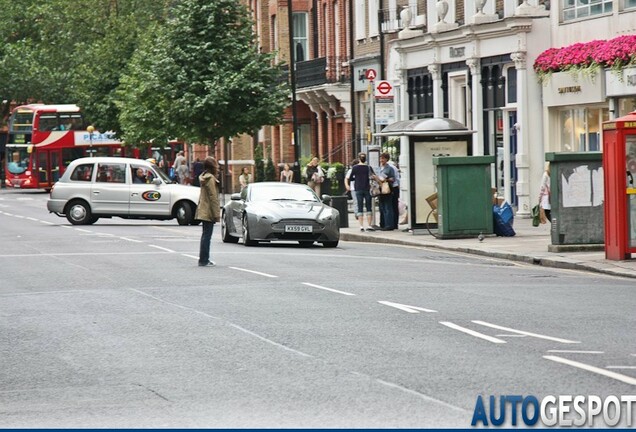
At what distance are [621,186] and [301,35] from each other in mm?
41564

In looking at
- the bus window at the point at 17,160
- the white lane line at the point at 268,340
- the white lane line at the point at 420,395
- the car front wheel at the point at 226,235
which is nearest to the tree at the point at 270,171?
the bus window at the point at 17,160

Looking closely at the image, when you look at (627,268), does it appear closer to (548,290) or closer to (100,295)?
(548,290)

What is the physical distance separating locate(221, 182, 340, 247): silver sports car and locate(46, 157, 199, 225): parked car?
11.3m

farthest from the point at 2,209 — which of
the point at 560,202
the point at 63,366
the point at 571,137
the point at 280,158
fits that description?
the point at 63,366

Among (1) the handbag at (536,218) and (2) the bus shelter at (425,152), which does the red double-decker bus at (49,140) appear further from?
(1) the handbag at (536,218)

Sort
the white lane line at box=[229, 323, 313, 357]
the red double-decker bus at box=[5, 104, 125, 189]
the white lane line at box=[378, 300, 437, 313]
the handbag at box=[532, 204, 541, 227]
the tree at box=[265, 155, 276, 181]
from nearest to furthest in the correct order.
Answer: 1. the white lane line at box=[229, 323, 313, 357]
2. the white lane line at box=[378, 300, 437, 313]
3. the handbag at box=[532, 204, 541, 227]
4. the tree at box=[265, 155, 276, 181]
5. the red double-decker bus at box=[5, 104, 125, 189]

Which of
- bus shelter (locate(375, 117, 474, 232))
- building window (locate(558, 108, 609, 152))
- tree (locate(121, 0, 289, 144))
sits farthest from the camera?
tree (locate(121, 0, 289, 144))

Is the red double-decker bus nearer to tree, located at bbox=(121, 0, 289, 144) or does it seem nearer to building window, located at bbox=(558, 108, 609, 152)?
tree, located at bbox=(121, 0, 289, 144)

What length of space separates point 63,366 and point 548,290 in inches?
316

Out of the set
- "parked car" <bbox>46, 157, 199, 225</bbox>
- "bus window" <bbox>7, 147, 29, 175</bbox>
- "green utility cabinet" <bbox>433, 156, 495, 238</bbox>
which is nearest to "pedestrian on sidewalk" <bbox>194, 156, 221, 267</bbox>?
"green utility cabinet" <bbox>433, 156, 495, 238</bbox>

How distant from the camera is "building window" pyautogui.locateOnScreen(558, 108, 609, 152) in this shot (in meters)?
37.4

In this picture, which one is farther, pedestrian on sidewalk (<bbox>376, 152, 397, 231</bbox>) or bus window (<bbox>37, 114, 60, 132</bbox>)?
bus window (<bbox>37, 114, 60, 132</bbox>)

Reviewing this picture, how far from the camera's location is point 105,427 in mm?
9344

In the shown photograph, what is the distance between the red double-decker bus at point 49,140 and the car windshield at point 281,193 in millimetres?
47106
